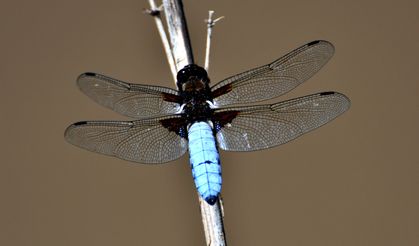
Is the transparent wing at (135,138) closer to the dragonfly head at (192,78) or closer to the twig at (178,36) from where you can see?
the dragonfly head at (192,78)

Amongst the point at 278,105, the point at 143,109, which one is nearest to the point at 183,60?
the point at 143,109

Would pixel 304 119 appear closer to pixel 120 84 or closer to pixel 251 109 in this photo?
pixel 251 109

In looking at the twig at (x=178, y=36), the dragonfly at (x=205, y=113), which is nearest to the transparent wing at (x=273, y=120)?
the dragonfly at (x=205, y=113)

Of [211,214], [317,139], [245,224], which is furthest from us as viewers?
[317,139]

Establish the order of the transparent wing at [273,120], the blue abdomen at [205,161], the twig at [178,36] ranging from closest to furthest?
the blue abdomen at [205,161] < the transparent wing at [273,120] < the twig at [178,36]

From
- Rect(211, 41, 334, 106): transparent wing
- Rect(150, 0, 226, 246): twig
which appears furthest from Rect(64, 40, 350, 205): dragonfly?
Rect(150, 0, 226, 246): twig

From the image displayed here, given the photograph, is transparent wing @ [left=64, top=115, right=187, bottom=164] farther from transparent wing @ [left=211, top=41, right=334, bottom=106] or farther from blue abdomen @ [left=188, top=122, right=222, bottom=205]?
transparent wing @ [left=211, top=41, right=334, bottom=106]
